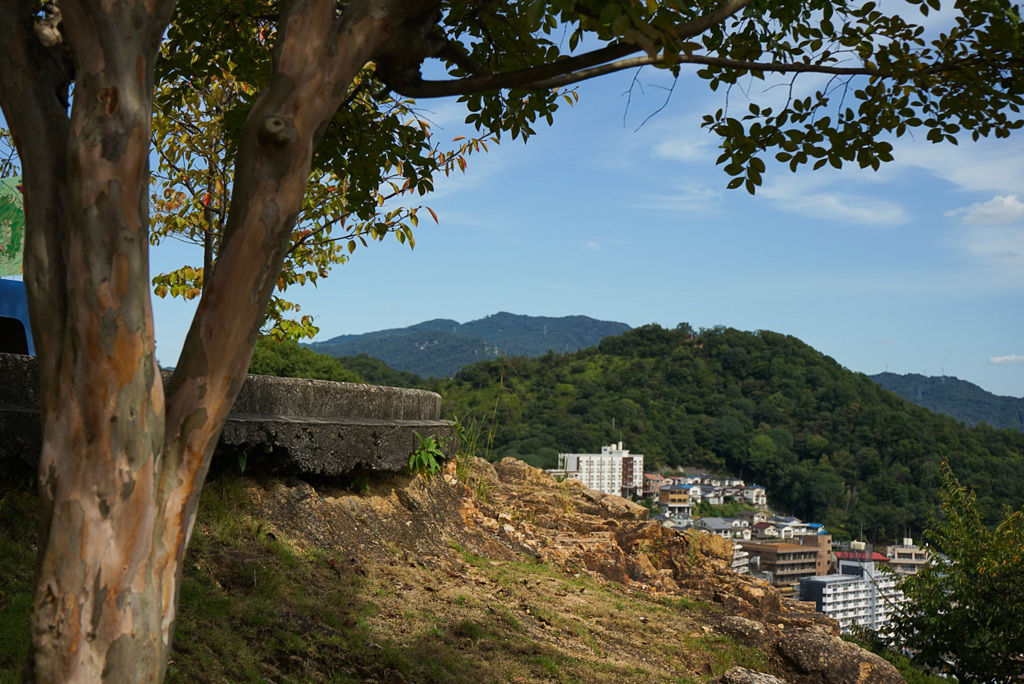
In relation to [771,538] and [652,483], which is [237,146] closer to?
[771,538]

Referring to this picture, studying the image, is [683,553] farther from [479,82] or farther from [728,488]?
[728,488]

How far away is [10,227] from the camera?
6.48 metres

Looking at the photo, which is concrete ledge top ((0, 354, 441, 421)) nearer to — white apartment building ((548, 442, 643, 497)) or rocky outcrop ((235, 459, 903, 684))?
rocky outcrop ((235, 459, 903, 684))

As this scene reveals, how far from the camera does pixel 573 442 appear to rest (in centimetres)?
5053

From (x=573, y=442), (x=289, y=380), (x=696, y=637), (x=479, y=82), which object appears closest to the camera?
(x=479, y=82)

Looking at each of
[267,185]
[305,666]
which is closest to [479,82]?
[267,185]

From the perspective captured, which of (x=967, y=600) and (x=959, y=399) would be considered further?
(x=959, y=399)

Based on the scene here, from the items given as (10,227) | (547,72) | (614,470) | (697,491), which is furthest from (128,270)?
(697,491)

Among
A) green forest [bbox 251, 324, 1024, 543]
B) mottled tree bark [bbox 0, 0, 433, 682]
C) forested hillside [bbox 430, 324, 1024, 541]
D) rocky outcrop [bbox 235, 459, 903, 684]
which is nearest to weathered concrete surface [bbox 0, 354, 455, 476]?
rocky outcrop [bbox 235, 459, 903, 684]

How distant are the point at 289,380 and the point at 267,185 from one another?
280 cm

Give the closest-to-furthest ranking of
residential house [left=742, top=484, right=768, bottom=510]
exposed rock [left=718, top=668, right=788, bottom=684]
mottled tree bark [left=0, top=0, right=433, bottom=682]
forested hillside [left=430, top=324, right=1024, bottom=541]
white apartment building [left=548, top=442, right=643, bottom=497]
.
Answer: mottled tree bark [left=0, top=0, right=433, bottom=682] < exposed rock [left=718, top=668, right=788, bottom=684] < forested hillside [left=430, top=324, right=1024, bottom=541] < white apartment building [left=548, top=442, right=643, bottom=497] < residential house [left=742, top=484, right=768, bottom=510]

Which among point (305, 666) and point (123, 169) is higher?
point (123, 169)

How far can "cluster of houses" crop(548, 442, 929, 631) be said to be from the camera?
86.3 feet

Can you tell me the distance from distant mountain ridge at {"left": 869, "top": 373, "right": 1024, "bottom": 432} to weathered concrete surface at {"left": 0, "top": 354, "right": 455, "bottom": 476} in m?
152
